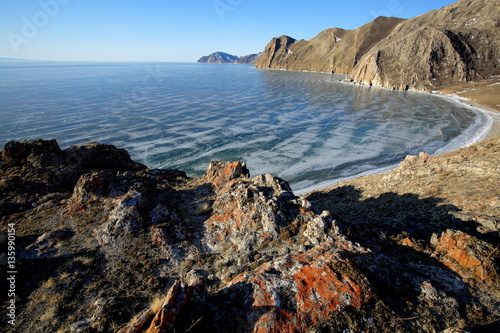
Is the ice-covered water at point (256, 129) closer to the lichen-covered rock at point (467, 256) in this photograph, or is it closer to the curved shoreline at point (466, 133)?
the curved shoreline at point (466, 133)

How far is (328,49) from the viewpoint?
441 ft

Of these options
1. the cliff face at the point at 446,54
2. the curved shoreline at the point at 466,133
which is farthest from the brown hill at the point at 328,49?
the curved shoreline at the point at 466,133

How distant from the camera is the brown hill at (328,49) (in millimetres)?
113188

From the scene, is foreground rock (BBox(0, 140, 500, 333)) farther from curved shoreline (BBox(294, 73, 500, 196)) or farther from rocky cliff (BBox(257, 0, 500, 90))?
rocky cliff (BBox(257, 0, 500, 90))

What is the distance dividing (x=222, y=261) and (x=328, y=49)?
15236 centimetres

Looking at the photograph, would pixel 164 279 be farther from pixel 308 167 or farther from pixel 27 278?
pixel 308 167

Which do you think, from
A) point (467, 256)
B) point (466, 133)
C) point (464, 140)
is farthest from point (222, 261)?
point (466, 133)

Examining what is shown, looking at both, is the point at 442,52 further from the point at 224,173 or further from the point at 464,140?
the point at 224,173

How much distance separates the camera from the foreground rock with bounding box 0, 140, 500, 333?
3.51 m

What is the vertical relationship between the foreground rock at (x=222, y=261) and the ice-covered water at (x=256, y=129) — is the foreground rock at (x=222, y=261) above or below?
above

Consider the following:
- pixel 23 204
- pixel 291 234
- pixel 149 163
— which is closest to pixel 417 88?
pixel 149 163

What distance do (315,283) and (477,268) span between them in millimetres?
3682

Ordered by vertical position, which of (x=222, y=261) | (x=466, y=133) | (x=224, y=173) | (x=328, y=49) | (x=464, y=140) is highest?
(x=328, y=49)

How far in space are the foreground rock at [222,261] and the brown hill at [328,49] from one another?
120685 millimetres
